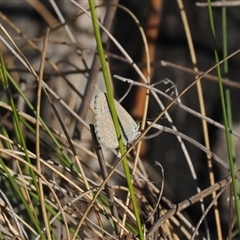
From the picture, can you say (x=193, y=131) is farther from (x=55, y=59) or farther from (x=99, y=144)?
(x=99, y=144)

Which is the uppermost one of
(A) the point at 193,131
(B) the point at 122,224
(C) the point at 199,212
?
(B) the point at 122,224

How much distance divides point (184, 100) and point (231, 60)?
146mm

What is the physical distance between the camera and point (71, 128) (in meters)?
0.99

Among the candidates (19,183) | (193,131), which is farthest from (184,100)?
(19,183)

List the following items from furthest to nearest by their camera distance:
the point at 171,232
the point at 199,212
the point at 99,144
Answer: the point at 199,212
the point at 171,232
the point at 99,144

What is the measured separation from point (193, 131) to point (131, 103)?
0.44ft

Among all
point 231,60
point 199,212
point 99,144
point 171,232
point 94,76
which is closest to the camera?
point 99,144

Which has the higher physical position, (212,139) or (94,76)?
(94,76)

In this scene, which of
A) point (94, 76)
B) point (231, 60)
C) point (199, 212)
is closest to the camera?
point (94, 76)

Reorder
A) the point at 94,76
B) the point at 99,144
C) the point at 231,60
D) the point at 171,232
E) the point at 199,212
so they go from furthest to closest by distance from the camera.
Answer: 1. the point at 199,212
2. the point at 231,60
3. the point at 94,76
4. the point at 171,232
5. the point at 99,144

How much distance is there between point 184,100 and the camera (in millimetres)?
1031

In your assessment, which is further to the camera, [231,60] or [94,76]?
[231,60]

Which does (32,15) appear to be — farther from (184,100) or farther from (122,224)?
(122,224)

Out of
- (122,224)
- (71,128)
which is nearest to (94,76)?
(71,128)
